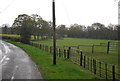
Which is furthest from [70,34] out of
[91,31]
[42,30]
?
[42,30]

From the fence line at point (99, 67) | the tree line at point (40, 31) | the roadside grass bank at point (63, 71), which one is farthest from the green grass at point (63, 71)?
the tree line at point (40, 31)

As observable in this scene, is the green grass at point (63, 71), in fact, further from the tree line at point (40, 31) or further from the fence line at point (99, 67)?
the tree line at point (40, 31)

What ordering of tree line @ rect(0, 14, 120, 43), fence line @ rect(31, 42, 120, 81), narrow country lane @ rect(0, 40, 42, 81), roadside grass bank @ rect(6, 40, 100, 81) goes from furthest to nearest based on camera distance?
tree line @ rect(0, 14, 120, 43) → narrow country lane @ rect(0, 40, 42, 81) → roadside grass bank @ rect(6, 40, 100, 81) → fence line @ rect(31, 42, 120, 81)

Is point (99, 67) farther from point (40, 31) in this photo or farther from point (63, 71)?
point (40, 31)

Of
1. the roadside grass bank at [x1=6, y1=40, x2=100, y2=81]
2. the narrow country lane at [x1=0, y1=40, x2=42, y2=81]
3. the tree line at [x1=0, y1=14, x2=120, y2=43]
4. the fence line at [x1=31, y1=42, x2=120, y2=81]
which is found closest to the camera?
the fence line at [x1=31, y1=42, x2=120, y2=81]

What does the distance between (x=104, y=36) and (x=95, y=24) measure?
53.0m

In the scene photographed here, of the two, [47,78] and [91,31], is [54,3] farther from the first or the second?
[91,31]

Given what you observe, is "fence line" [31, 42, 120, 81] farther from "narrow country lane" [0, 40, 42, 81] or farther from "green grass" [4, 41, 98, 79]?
"narrow country lane" [0, 40, 42, 81]

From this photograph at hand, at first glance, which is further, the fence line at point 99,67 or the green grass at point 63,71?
the green grass at point 63,71

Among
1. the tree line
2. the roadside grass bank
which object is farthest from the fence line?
the tree line

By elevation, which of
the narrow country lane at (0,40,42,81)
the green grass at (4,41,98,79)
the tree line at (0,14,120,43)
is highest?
the tree line at (0,14,120,43)

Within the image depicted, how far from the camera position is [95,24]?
166 metres

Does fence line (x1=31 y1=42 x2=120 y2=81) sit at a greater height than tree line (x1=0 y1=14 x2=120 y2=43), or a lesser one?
lesser

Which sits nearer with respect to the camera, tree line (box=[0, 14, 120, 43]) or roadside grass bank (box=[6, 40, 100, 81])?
roadside grass bank (box=[6, 40, 100, 81])
